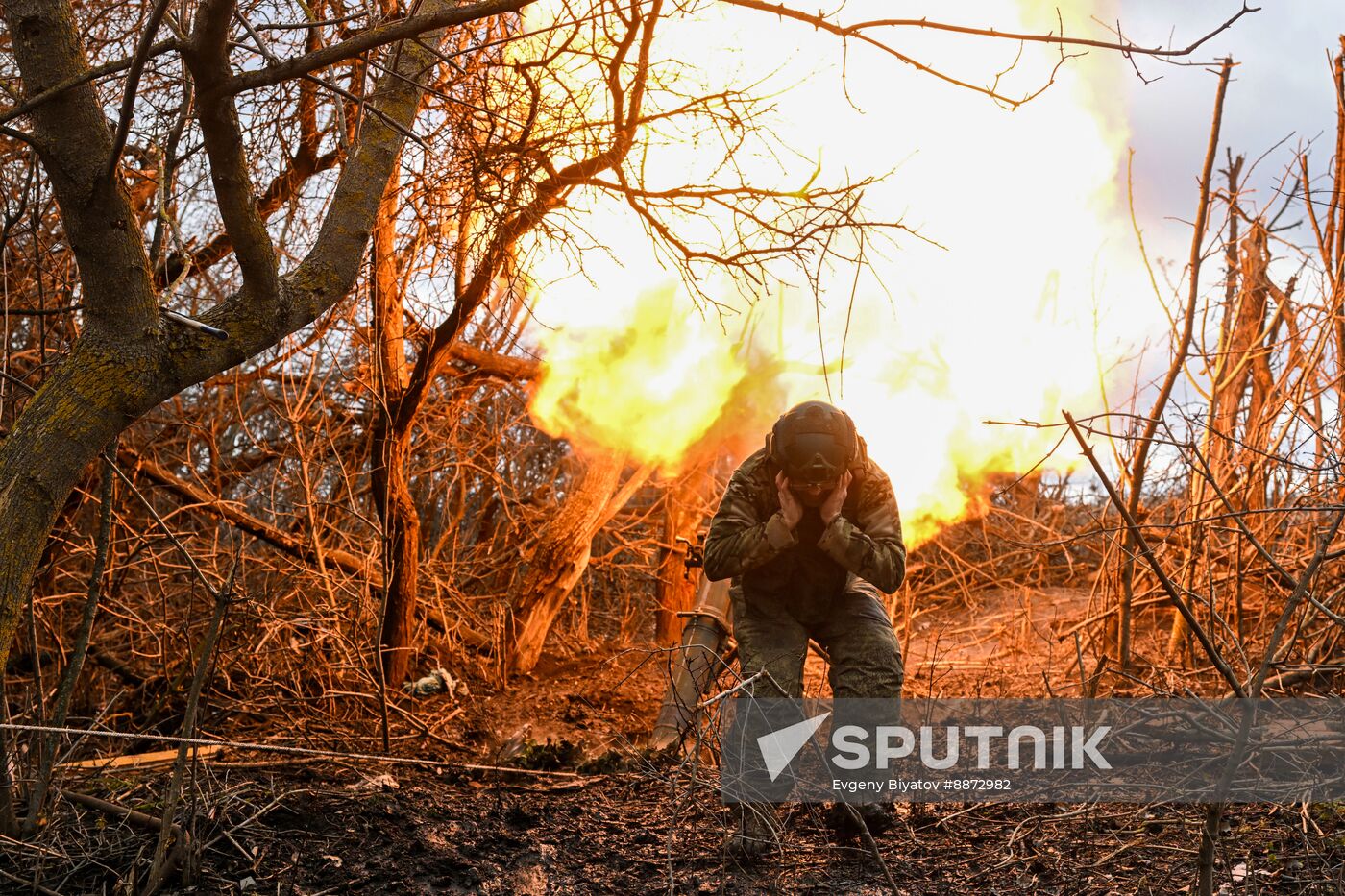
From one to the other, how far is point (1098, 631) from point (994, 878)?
405cm

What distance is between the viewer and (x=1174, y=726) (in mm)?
5523

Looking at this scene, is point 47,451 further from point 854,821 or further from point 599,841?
point 854,821

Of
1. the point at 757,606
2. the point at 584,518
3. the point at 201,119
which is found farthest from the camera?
the point at 584,518

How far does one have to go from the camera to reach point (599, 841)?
4688 millimetres

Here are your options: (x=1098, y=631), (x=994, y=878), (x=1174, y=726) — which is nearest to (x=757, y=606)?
(x=994, y=878)

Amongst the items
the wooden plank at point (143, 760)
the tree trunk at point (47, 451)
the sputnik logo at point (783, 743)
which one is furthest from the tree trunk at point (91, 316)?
the sputnik logo at point (783, 743)

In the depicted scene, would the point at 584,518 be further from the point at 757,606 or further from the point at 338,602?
the point at 757,606

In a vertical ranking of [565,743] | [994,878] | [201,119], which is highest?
[201,119]

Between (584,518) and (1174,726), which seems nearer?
(1174,726)

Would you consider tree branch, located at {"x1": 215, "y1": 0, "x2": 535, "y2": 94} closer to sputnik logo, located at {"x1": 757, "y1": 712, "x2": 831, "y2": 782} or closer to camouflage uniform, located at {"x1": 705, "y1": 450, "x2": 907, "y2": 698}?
camouflage uniform, located at {"x1": 705, "y1": 450, "x2": 907, "y2": 698}

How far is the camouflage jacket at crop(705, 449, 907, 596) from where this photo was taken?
471 centimetres

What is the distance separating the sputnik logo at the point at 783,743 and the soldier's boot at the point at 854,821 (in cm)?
30

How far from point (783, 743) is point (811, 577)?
0.79 metres

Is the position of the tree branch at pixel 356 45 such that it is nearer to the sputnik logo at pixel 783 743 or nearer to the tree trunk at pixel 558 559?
the sputnik logo at pixel 783 743
